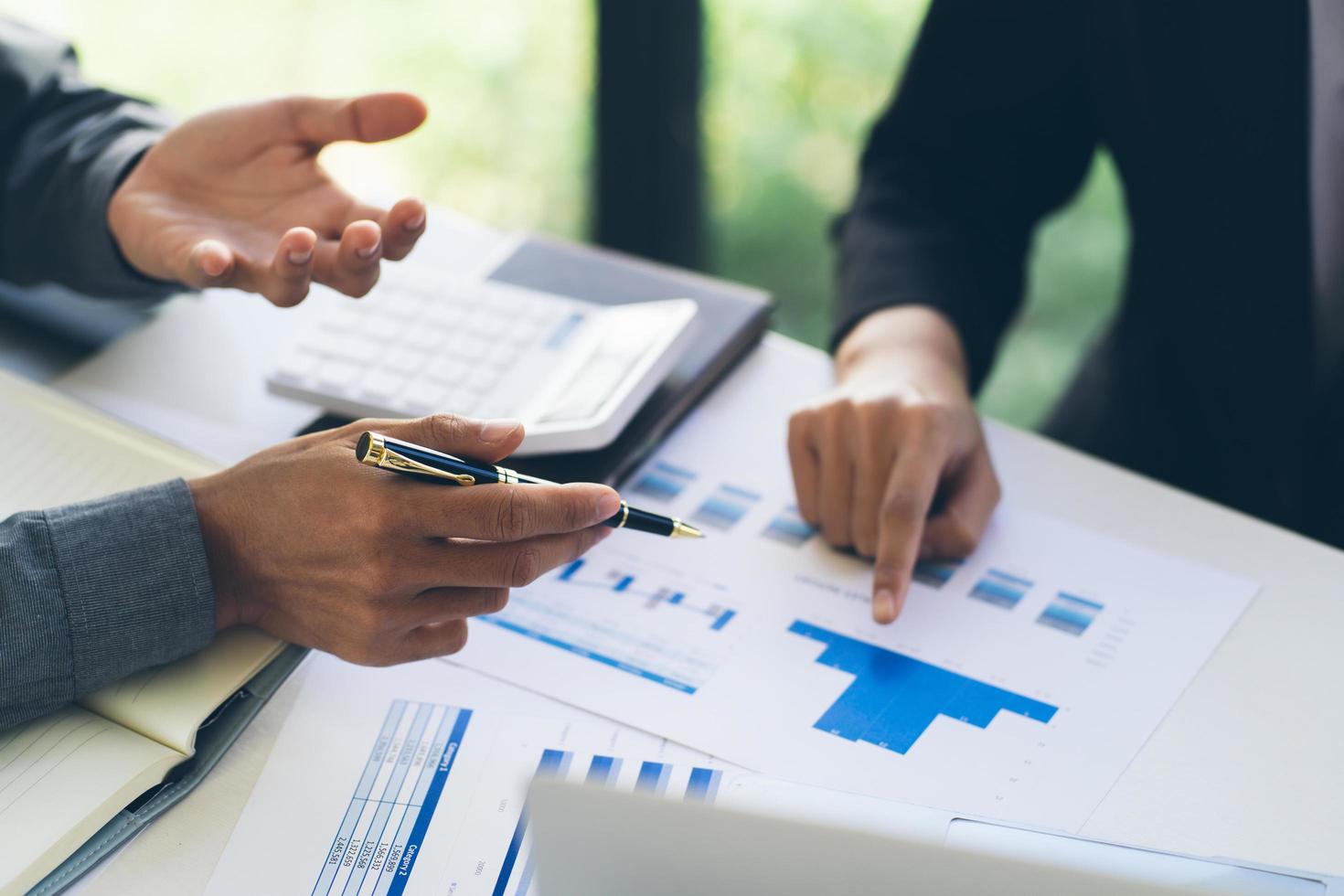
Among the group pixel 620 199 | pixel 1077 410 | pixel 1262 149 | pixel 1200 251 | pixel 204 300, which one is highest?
pixel 1262 149

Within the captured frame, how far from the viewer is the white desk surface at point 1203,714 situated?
2.18 ft

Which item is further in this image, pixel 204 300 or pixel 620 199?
pixel 620 199

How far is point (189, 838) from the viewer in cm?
66

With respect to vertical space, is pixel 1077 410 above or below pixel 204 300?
below

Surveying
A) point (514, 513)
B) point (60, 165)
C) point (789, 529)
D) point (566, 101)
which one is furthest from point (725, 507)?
point (566, 101)

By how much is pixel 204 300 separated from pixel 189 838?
1.96 feet

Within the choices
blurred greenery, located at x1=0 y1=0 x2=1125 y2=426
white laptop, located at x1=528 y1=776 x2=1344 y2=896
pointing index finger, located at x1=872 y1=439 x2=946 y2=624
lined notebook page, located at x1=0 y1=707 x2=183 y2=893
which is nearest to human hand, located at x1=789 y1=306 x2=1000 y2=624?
pointing index finger, located at x1=872 y1=439 x2=946 y2=624

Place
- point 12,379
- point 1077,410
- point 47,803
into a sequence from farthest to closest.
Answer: point 1077,410, point 12,379, point 47,803

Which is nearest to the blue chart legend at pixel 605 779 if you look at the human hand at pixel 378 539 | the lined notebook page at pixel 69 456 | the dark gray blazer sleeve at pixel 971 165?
the human hand at pixel 378 539

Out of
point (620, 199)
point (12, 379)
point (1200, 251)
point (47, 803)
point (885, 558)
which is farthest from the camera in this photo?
point (620, 199)

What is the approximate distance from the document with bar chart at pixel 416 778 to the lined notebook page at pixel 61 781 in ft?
0.22

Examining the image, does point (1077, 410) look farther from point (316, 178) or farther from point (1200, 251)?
point (316, 178)

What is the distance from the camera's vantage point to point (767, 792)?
0.66 metres

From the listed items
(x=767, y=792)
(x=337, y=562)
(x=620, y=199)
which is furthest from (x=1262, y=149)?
(x=620, y=199)
